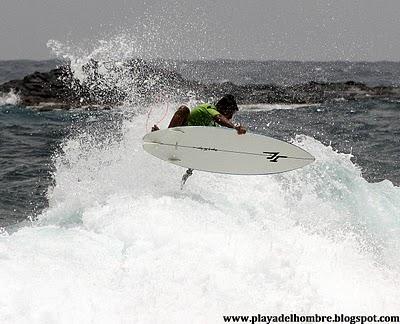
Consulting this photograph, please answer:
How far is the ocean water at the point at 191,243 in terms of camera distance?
5.06 metres

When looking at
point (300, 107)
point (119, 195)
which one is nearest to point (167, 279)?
point (119, 195)

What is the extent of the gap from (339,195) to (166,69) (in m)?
34.3

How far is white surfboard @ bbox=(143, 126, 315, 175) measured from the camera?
8109 mm

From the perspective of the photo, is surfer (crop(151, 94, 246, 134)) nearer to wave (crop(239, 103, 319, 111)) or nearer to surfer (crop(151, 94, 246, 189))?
surfer (crop(151, 94, 246, 189))

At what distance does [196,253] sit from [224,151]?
2678 millimetres

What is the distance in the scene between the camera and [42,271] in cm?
532

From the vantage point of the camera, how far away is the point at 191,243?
20.3 feet

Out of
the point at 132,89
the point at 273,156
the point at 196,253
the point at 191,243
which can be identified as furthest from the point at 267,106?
the point at 196,253

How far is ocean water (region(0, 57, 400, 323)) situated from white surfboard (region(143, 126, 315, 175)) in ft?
1.54

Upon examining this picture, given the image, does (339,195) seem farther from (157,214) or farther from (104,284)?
(104,284)

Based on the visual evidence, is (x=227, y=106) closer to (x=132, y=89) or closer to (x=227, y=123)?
(x=227, y=123)

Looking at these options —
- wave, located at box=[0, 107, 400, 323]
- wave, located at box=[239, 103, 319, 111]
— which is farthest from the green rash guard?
wave, located at box=[239, 103, 319, 111]

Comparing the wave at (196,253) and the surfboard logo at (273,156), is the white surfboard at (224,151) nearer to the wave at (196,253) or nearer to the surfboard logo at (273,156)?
the surfboard logo at (273,156)

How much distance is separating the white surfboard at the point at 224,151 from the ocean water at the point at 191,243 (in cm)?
47
